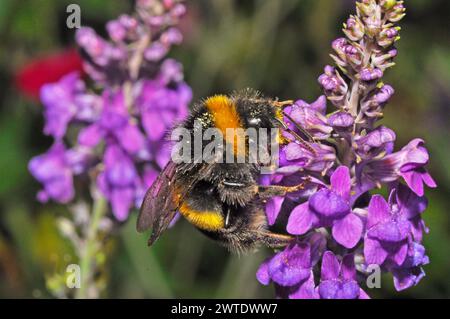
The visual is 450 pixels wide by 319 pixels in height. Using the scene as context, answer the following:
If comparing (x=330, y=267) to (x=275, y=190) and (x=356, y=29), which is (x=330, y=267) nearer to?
(x=275, y=190)

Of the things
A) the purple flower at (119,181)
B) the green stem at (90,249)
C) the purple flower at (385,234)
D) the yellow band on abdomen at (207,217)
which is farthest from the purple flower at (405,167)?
the green stem at (90,249)

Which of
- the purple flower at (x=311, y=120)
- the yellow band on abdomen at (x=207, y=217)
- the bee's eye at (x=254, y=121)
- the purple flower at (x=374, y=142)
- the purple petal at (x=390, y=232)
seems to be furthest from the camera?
the yellow band on abdomen at (x=207, y=217)

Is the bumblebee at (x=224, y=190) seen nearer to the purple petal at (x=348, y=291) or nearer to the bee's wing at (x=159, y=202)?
the bee's wing at (x=159, y=202)

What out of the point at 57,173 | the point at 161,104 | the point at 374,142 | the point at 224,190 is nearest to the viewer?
the point at 374,142

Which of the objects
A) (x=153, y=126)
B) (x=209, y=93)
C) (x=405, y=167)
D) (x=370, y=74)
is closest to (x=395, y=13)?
(x=370, y=74)

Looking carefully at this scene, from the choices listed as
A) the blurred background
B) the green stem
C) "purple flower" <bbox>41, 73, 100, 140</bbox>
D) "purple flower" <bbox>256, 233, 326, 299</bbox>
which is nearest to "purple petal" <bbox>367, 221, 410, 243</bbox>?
"purple flower" <bbox>256, 233, 326, 299</bbox>
